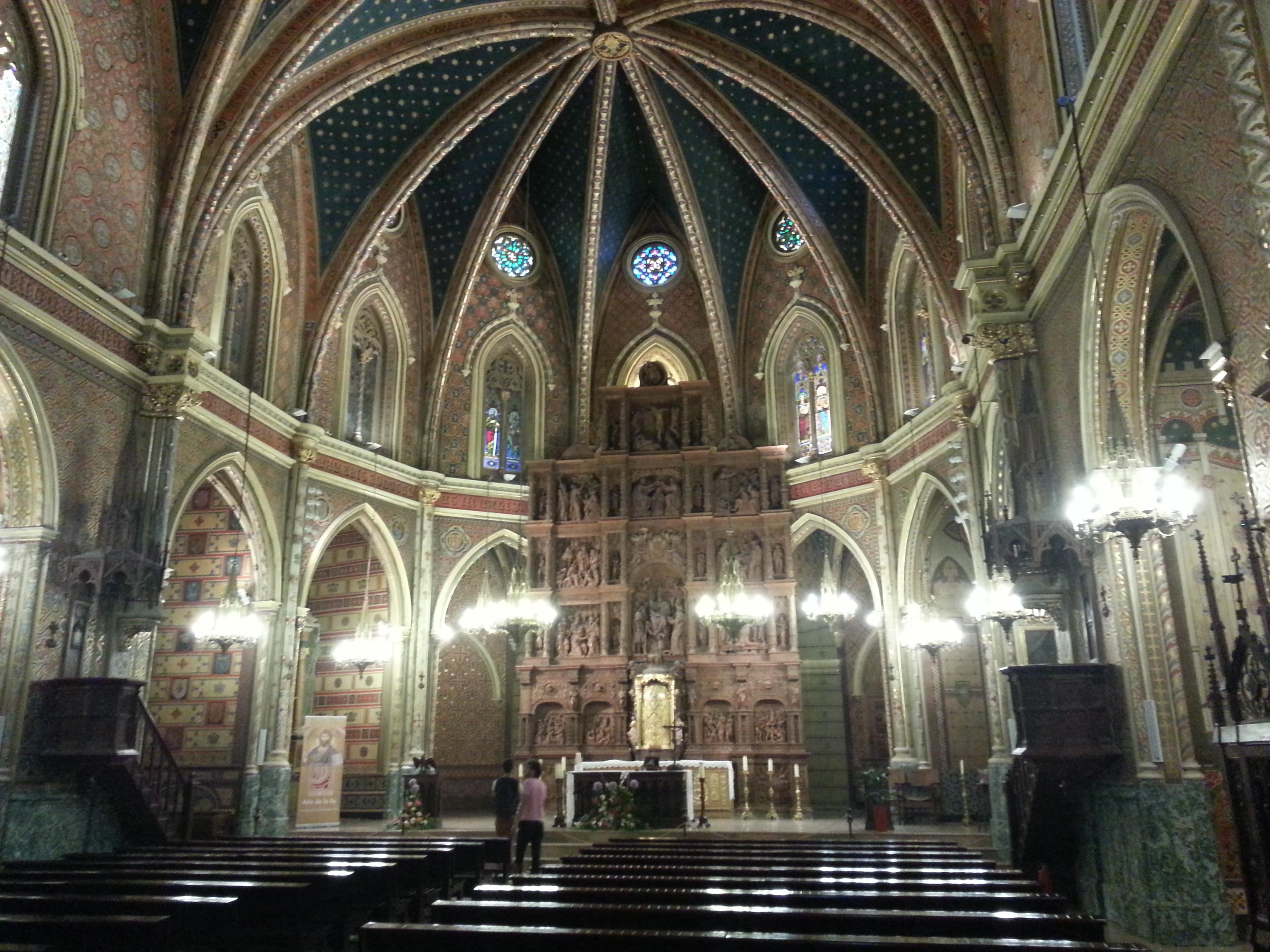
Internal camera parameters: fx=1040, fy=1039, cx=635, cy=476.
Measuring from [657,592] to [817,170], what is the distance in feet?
34.7

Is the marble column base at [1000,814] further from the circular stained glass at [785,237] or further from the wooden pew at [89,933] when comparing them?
the circular stained glass at [785,237]

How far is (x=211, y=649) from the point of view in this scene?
2166 centimetres

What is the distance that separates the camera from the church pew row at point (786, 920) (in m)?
6.29

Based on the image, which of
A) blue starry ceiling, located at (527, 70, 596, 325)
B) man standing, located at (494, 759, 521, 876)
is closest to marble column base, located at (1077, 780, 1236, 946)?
man standing, located at (494, 759, 521, 876)

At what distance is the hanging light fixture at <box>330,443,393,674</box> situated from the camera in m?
22.4

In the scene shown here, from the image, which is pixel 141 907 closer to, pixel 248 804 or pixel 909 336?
pixel 248 804

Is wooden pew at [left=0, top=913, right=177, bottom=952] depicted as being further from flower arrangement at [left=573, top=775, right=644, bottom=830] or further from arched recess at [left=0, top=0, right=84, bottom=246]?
flower arrangement at [left=573, top=775, right=644, bottom=830]

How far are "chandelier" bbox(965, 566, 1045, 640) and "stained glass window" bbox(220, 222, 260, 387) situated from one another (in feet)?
46.8

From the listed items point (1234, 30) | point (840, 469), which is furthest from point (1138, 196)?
point (840, 469)

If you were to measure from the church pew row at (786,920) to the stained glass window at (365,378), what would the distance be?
18.5 m

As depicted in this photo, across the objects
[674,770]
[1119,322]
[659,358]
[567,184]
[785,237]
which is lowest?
[674,770]

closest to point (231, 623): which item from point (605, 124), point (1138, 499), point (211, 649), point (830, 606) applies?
point (211, 649)

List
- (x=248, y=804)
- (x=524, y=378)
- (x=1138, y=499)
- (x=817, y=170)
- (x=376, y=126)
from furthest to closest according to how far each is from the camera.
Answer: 1. (x=524, y=378)
2. (x=817, y=170)
3. (x=376, y=126)
4. (x=248, y=804)
5. (x=1138, y=499)

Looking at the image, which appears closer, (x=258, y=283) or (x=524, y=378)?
(x=258, y=283)
